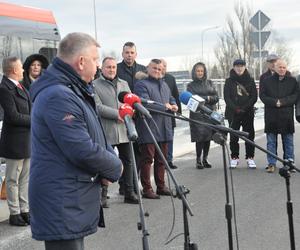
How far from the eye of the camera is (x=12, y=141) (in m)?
6.08

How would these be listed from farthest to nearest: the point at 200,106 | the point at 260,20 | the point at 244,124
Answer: the point at 260,20
the point at 244,124
the point at 200,106

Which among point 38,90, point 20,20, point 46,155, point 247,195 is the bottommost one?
point 247,195

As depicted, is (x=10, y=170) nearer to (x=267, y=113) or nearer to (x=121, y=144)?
(x=121, y=144)

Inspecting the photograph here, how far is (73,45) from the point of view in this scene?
3.16 m

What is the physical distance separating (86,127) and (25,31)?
8.20m

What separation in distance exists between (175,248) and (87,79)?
2.58 meters

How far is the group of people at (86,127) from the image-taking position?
307 cm

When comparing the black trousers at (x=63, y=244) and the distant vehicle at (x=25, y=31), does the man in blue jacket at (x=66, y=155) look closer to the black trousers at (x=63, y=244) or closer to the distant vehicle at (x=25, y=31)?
the black trousers at (x=63, y=244)

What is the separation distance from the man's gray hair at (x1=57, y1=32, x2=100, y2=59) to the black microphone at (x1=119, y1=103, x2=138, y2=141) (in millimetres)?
417

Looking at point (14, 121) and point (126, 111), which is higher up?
point (126, 111)

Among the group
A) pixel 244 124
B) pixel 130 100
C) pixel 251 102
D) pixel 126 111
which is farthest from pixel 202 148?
pixel 126 111

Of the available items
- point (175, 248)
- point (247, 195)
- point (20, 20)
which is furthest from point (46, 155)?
point (20, 20)

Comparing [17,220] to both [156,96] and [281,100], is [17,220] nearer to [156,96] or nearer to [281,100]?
[156,96]

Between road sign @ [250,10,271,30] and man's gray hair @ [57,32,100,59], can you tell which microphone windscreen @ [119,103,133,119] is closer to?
man's gray hair @ [57,32,100,59]
